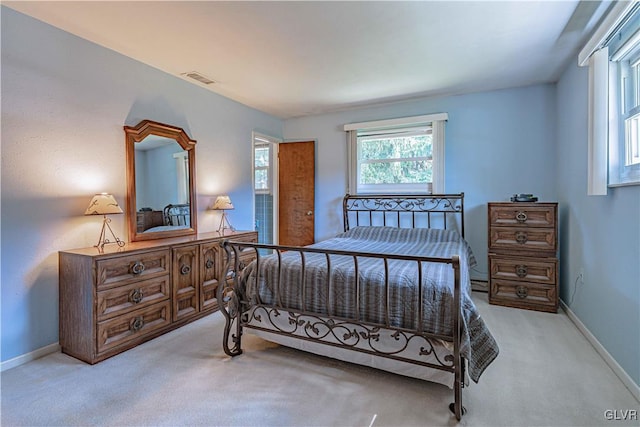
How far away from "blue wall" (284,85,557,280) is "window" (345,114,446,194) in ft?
0.46

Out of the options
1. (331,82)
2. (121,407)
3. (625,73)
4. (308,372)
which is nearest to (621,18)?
(625,73)

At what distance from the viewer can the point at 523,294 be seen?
3.28 metres

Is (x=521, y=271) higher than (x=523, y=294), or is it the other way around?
(x=521, y=271)

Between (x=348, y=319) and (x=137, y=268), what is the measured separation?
1720 millimetres

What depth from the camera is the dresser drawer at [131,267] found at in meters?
2.25

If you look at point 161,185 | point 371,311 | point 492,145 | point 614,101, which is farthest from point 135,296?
point 492,145

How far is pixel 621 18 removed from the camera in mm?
1934

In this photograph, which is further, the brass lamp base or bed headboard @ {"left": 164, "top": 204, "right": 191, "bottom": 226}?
bed headboard @ {"left": 164, "top": 204, "right": 191, "bottom": 226}

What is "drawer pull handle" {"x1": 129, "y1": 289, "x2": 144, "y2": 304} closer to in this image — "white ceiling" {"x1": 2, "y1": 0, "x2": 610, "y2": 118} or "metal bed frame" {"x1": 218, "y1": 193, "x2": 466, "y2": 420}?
"metal bed frame" {"x1": 218, "y1": 193, "x2": 466, "y2": 420}

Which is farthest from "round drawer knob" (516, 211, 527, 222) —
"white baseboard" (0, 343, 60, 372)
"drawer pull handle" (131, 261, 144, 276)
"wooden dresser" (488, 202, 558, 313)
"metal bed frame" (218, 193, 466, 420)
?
"white baseboard" (0, 343, 60, 372)

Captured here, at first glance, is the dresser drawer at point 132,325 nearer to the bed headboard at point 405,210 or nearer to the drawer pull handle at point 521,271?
the bed headboard at point 405,210

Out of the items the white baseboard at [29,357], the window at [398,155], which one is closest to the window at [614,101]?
the window at [398,155]

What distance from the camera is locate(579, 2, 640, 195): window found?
199 cm

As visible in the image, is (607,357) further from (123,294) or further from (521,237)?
(123,294)
